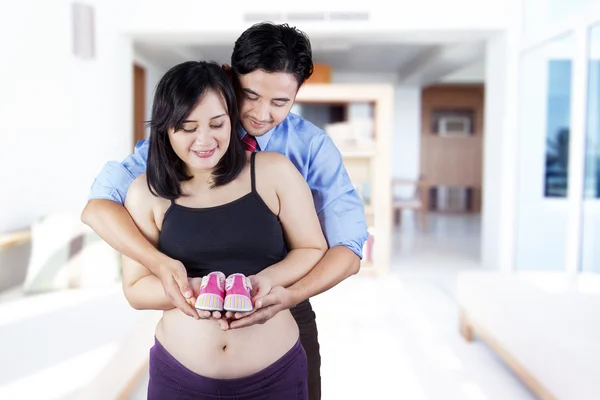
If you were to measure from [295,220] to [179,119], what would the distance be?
0.88 feet

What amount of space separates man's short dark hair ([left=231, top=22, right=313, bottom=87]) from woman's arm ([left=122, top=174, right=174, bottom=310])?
266 millimetres

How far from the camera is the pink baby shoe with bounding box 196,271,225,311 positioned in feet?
2.69

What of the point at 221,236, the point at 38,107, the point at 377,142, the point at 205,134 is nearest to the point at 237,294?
the point at 221,236

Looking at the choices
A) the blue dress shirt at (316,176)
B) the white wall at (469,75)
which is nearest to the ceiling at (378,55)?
the white wall at (469,75)

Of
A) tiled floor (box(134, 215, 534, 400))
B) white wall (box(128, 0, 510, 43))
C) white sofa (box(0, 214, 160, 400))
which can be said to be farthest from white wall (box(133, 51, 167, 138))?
white sofa (box(0, 214, 160, 400))

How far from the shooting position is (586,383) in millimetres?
2199

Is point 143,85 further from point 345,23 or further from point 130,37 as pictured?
point 345,23

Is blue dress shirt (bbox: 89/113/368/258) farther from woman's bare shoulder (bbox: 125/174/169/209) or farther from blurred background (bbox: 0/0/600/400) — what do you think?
blurred background (bbox: 0/0/600/400)

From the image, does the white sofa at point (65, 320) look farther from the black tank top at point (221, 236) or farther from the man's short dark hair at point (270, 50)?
the man's short dark hair at point (270, 50)

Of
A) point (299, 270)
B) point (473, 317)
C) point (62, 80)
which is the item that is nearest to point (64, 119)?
point (62, 80)

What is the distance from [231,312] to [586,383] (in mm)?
1901

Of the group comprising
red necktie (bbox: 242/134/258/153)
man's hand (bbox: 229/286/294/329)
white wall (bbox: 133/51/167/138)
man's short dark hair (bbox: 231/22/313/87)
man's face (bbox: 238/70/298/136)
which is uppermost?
white wall (bbox: 133/51/167/138)

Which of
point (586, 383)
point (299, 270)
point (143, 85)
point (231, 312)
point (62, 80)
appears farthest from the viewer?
point (143, 85)

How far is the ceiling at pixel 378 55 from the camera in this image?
22.6ft
